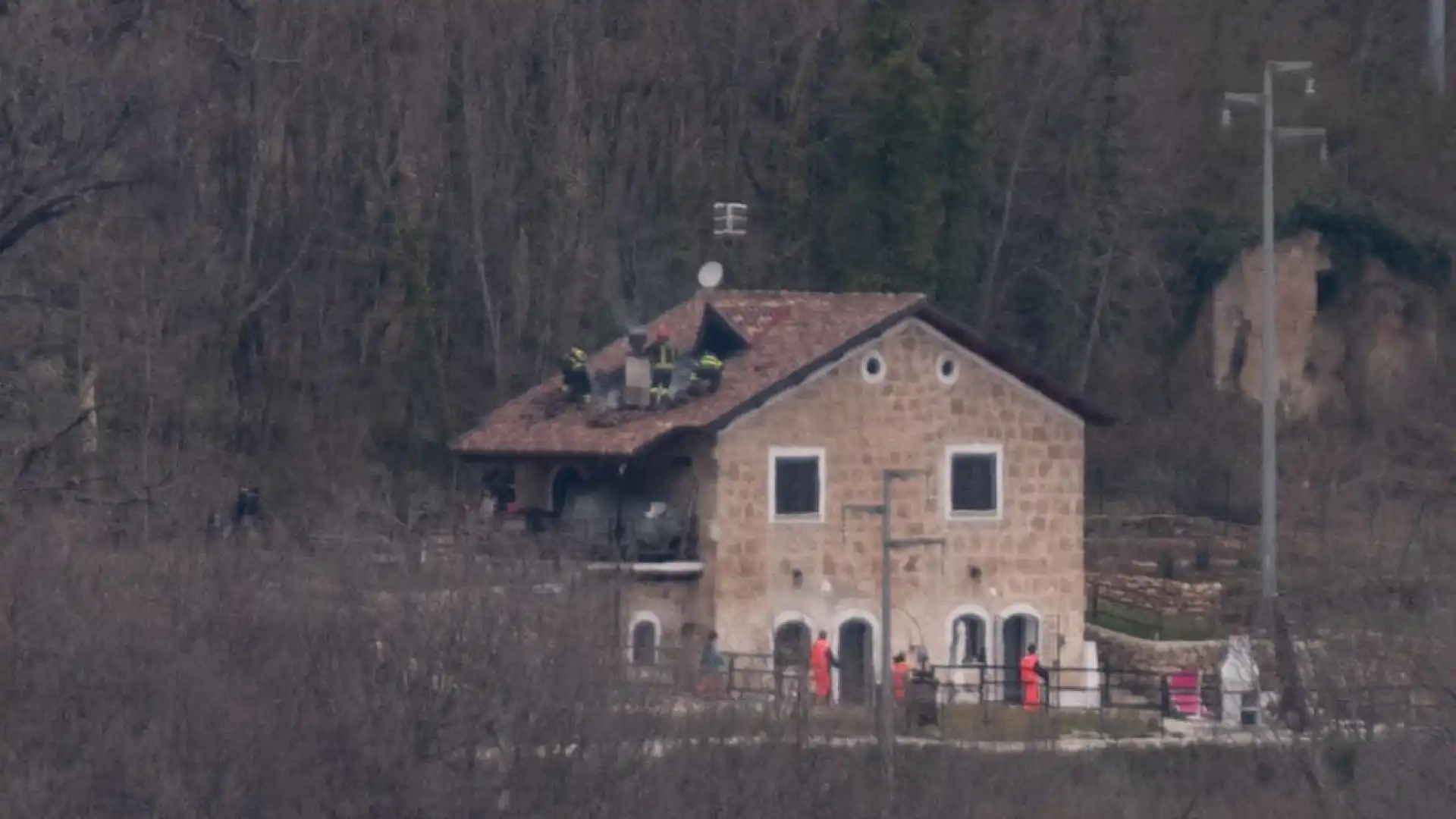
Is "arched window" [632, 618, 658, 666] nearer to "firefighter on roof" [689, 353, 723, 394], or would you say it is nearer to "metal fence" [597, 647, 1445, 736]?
"metal fence" [597, 647, 1445, 736]

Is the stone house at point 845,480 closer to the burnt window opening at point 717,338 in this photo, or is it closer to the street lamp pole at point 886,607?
the burnt window opening at point 717,338

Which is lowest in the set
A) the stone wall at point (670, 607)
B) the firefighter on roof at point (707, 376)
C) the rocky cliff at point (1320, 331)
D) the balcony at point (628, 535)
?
the stone wall at point (670, 607)

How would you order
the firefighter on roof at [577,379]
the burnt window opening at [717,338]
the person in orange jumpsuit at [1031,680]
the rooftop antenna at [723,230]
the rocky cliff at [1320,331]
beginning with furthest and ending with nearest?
the rocky cliff at [1320,331] → the rooftop antenna at [723,230] → the firefighter on roof at [577,379] → the burnt window opening at [717,338] → the person in orange jumpsuit at [1031,680]

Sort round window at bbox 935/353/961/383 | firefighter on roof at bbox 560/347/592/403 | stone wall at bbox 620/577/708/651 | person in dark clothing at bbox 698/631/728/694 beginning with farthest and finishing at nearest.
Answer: firefighter on roof at bbox 560/347/592/403
round window at bbox 935/353/961/383
stone wall at bbox 620/577/708/651
person in dark clothing at bbox 698/631/728/694

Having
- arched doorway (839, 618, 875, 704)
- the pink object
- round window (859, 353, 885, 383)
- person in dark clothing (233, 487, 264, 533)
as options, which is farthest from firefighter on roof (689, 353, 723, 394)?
the pink object

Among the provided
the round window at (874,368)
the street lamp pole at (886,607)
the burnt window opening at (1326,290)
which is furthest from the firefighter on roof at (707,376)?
the burnt window opening at (1326,290)

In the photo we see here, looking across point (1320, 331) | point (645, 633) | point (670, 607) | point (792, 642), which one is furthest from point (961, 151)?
point (645, 633)

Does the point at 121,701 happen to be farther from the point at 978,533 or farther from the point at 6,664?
the point at 978,533
